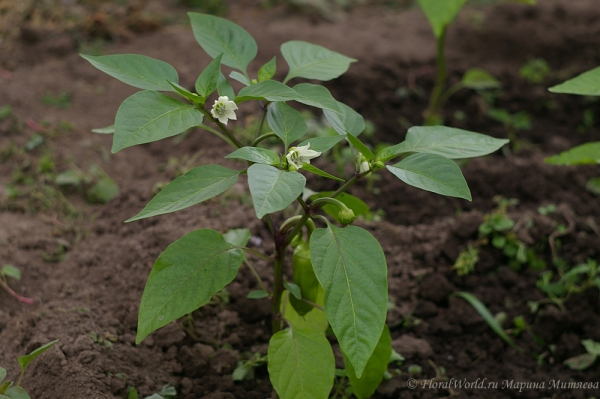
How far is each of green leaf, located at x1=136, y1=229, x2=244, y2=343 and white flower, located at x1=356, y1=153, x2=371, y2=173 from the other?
1.14 feet

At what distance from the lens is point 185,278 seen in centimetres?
130

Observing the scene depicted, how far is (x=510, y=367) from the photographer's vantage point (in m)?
1.81

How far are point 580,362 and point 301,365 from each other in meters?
1.01

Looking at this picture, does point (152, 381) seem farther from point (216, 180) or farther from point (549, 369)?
point (549, 369)

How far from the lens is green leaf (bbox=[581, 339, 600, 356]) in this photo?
1817 mm

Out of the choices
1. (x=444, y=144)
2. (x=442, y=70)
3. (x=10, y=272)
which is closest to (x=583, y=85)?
(x=444, y=144)

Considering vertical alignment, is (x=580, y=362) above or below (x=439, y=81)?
below

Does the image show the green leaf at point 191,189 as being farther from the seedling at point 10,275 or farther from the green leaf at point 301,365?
the seedling at point 10,275

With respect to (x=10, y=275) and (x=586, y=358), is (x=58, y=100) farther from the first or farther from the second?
(x=586, y=358)

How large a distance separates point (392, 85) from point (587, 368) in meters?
1.81

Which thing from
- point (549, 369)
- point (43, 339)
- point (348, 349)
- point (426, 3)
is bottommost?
point (549, 369)

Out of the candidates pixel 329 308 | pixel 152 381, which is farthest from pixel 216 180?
pixel 152 381

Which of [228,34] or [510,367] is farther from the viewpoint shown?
[510,367]

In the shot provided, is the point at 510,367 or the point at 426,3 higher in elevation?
the point at 426,3
